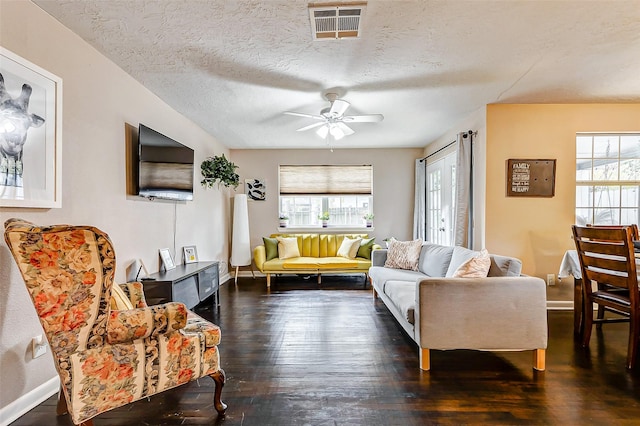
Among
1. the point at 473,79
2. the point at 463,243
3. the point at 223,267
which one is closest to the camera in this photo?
the point at 473,79

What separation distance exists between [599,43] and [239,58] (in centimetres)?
268

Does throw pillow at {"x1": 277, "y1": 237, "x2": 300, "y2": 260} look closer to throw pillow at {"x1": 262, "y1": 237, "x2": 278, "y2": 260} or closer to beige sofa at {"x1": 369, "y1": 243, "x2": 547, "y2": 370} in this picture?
throw pillow at {"x1": 262, "y1": 237, "x2": 278, "y2": 260}

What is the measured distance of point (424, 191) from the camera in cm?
550

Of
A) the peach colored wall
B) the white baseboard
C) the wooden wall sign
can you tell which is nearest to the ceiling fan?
the peach colored wall

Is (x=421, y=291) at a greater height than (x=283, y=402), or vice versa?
(x=421, y=291)

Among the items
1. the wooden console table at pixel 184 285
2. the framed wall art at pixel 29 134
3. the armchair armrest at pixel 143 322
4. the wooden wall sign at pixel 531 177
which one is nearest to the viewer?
the armchair armrest at pixel 143 322

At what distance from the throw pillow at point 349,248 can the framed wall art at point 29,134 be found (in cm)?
394

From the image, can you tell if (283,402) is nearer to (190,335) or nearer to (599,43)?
(190,335)

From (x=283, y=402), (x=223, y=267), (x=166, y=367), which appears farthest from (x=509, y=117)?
(x=223, y=267)

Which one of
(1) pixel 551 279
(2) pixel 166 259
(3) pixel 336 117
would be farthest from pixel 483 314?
(2) pixel 166 259

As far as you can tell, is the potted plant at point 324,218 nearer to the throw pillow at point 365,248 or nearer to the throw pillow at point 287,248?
the throw pillow at point 287,248

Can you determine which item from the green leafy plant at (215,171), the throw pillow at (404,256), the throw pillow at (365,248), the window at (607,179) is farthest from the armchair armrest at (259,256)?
the window at (607,179)

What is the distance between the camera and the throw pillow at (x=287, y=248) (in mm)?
5238

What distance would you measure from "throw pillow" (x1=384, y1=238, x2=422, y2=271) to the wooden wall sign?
4.09 ft
